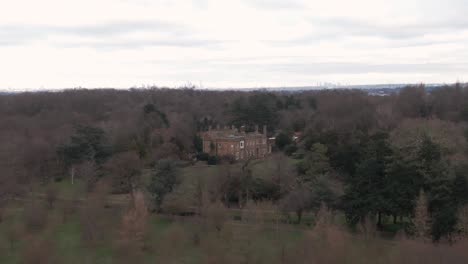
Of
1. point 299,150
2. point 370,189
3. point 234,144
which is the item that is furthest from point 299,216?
point 234,144

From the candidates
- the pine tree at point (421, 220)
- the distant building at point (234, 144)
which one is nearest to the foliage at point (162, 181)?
the pine tree at point (421, 220)

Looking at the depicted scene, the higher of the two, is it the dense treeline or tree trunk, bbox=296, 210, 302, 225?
the dense treeline

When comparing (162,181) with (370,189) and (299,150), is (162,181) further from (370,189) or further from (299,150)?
(299,150)

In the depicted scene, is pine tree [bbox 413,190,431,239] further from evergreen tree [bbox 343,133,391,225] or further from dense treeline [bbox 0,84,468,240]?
evergreen tree [bbox 343,133,391,225]

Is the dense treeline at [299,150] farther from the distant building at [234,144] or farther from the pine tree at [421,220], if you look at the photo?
the distant building at [234,144]

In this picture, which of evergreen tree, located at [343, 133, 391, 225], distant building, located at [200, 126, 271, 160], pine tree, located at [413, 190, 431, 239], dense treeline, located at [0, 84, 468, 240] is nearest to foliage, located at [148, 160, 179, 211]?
dense treeline, located at [0, 84, 468, 240]

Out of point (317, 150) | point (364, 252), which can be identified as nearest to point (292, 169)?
point (317, 150)
